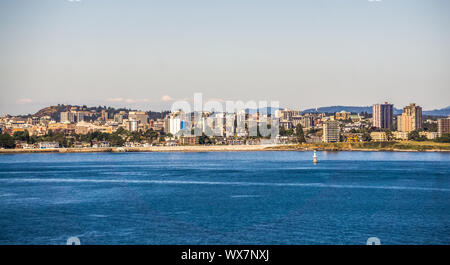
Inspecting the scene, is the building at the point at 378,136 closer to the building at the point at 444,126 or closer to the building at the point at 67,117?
the building at the point at 444,126

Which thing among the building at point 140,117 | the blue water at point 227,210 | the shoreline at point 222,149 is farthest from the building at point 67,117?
the blue water at point 227,210

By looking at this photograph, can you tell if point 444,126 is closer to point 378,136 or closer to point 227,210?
point 378,136

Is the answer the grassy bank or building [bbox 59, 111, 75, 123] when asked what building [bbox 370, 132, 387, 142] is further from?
building [bbox 59, 111, 75, 123]

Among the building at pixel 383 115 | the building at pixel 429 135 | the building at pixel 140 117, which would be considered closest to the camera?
the building at pixel 429 135

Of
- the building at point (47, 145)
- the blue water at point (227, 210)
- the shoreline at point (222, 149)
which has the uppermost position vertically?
the building at point (47, 145)

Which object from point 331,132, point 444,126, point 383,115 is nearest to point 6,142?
point 331,132

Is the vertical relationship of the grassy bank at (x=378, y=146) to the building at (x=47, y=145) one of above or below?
below
